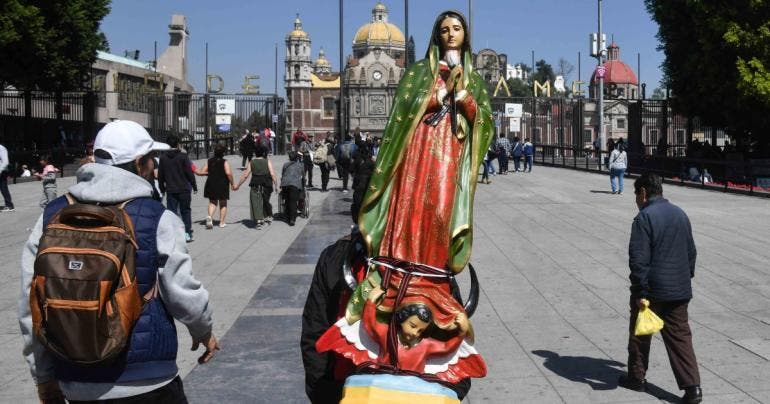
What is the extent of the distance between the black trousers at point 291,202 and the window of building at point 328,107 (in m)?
83.2

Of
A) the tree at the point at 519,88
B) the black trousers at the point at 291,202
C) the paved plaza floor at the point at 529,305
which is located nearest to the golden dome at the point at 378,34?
the tree at the point at 519,88

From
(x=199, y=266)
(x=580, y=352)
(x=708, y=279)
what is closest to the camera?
(x=580, y=352)

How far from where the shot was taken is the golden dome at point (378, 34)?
113 metres

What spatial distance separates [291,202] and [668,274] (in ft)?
36.0

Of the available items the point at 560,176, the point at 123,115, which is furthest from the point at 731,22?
the point at 123,115

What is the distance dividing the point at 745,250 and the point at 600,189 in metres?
11.5

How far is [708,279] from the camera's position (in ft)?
36.7

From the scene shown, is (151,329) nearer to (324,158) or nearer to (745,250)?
(745,250)

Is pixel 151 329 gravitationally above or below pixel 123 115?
below

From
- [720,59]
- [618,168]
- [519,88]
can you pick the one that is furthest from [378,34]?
[618,168]

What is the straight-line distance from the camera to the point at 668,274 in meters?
6.37

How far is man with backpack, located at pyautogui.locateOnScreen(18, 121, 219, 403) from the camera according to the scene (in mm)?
3062

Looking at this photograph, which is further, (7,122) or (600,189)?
(7,122)

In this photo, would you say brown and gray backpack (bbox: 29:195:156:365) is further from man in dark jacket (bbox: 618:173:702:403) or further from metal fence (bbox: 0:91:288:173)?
metal fence (bbox: 0:91:288:173)
